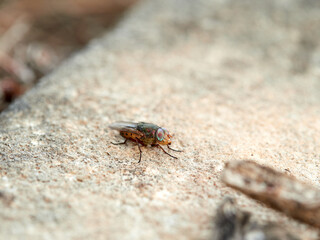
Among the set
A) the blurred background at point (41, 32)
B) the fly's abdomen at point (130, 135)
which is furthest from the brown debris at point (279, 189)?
the blurred background at point (41, 32)

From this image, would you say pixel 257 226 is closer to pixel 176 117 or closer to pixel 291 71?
pixel 176 117

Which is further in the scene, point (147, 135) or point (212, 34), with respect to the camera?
point (212, 34)

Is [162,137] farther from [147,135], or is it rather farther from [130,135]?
[130,135]

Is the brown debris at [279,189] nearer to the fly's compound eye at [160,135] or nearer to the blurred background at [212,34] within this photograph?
the fly's compound eye at [160,135]

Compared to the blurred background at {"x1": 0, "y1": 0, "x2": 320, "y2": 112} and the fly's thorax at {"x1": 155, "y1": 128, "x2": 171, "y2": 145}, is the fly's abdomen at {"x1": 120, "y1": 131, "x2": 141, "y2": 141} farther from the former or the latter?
the blurred background at {"x1": 0, "y1": 0, "x2": 320, "y2": 112}

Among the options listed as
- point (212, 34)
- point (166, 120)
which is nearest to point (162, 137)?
point (166, 120)

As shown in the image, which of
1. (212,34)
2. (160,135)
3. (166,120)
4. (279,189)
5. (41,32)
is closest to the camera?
(279,189)

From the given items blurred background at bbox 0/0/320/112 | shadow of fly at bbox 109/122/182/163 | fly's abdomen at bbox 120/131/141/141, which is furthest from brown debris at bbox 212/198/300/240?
blurred background at bbox 0/0/320/112
